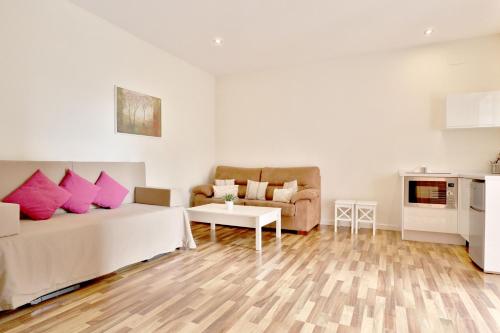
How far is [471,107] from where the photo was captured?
12.9 feet

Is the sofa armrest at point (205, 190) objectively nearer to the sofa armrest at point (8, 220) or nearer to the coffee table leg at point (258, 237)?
the coffee table leg at point (258, 237)

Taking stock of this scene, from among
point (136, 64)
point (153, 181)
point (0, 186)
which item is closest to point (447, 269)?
point (153, 181)

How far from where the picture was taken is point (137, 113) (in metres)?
4.23

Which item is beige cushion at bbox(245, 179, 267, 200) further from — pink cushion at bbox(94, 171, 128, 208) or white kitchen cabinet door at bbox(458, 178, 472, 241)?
white kitchen cabinet door at bbox(458, 178, 472, 241)

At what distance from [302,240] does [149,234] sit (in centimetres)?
201

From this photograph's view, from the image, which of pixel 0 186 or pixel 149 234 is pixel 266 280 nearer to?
pixel 149 234

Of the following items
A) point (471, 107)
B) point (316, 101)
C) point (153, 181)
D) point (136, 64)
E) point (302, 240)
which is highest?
point (136, 64)

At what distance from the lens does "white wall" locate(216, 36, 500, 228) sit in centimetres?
428

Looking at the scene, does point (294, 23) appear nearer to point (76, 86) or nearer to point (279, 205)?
point (279, 205)

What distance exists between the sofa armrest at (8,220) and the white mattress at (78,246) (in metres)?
0.04

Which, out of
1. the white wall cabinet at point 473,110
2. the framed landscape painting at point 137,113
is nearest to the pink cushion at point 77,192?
the framed landscape painting at point 137,113

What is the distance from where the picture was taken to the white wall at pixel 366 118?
4277mm

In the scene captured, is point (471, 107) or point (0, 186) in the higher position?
point (471, 107)

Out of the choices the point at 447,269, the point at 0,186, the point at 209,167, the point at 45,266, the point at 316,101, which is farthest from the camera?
the point at 209,167
